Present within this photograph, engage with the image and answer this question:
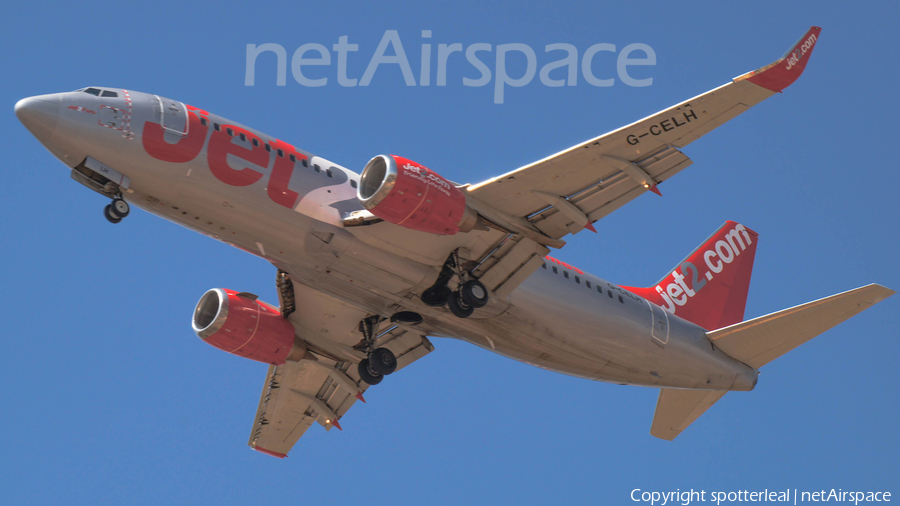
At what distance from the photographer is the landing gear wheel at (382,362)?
100.0 ft

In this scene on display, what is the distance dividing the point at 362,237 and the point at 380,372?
6860 millimetres

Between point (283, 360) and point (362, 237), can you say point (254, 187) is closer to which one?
point (362, 237)

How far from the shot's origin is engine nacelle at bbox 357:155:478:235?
2342 centimetres

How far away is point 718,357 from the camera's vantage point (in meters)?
31.3

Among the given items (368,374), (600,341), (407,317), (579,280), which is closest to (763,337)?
(600,341)

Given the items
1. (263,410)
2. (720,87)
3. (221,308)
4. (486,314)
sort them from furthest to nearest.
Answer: (263,410)
(221,308)
(486,314)
(720,87)

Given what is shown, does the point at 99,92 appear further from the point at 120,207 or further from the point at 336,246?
the point at 336,246

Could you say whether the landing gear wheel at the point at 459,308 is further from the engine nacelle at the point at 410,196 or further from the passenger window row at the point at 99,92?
the passenger window row at the point at 99,92

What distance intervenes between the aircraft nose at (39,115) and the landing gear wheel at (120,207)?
2.26 m

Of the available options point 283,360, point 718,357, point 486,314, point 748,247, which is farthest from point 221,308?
point 748,247

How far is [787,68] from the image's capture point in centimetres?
2330

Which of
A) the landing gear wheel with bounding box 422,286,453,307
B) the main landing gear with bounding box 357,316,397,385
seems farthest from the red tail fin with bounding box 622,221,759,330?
the main landing gear with bounding box 357,316,397,385

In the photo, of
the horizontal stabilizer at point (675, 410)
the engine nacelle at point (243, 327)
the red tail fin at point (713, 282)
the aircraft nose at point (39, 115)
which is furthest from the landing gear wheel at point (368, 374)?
the aircraft nose at point (39, 115)

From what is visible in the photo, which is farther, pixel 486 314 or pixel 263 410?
pixel 263 410
